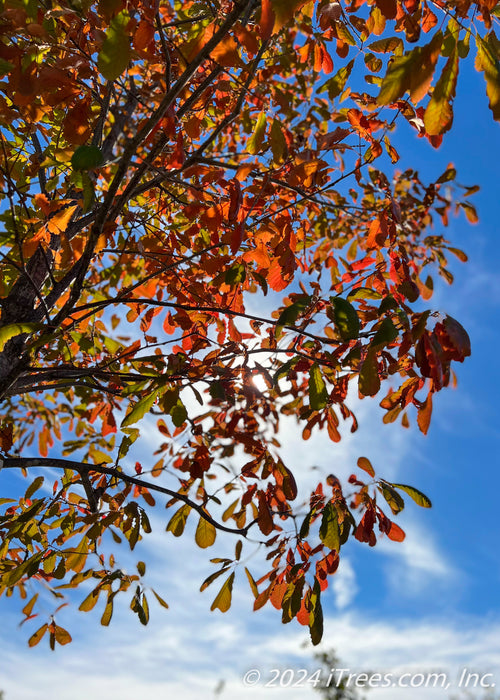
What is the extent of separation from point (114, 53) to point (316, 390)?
1.05 metres

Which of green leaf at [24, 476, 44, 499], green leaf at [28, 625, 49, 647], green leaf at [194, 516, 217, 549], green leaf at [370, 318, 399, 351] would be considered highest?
green leaf at [370, 318, 399, 351]

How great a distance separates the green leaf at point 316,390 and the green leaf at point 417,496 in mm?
536

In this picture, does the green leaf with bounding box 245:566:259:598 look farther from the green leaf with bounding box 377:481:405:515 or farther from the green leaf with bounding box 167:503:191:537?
the green leaf with bounding box 377:481:405:515

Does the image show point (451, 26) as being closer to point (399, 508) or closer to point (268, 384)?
point (268, 384)

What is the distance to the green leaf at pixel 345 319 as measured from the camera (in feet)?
4.05

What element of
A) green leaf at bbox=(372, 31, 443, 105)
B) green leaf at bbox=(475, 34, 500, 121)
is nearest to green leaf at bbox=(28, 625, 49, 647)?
green leaf at bbox=(372, 31, 443, 105)

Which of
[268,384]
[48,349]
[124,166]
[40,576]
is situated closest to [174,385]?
[268,384]

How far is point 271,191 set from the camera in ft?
7.02

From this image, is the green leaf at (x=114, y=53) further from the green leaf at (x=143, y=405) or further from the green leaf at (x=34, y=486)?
the green leaf at (x=34, y=486)

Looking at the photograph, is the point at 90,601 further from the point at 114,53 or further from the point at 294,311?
the point at 114,53

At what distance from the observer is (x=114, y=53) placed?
1.06 metres

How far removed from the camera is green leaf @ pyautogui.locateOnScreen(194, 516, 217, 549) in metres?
2.16

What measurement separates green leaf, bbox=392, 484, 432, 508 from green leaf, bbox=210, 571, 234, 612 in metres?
0.85

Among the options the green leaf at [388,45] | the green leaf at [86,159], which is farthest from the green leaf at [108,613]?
the green leaf at [388,45]
